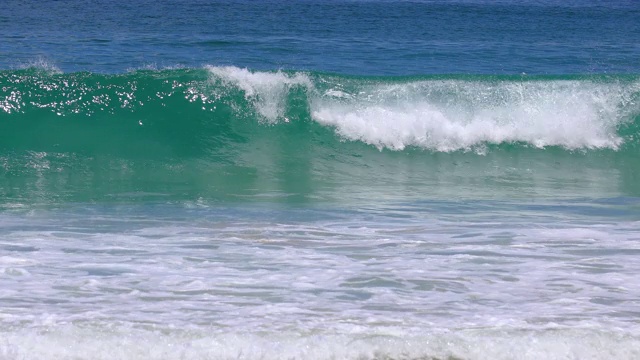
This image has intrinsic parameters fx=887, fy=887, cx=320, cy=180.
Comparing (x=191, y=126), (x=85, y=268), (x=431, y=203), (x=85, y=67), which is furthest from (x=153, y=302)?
(x=85, y=67)

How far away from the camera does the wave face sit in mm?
9203

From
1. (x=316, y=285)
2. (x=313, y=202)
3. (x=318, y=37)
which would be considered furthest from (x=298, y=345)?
(x=318, y=37)

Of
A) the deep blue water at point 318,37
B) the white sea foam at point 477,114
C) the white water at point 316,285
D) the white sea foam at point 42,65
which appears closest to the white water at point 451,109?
the white sea foam at point 477,114

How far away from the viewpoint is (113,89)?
10836 millimetres

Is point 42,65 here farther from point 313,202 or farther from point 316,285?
point 316,285

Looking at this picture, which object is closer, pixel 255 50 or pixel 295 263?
pixel 295 263

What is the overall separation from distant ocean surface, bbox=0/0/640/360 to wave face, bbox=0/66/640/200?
3cm

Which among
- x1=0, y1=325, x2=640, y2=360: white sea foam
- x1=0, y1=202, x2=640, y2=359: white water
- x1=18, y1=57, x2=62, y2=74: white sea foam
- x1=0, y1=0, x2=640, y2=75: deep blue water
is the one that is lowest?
x1=0, y1=325, x2=640, y2=360: white sea foam

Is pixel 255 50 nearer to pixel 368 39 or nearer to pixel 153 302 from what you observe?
pixel 368 39

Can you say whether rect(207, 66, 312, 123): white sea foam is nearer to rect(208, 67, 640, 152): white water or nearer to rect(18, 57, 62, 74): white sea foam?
rect(208, 67, 640, 152): white water

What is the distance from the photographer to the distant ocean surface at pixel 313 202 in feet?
12.6

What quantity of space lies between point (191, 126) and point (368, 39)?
9.24 meters

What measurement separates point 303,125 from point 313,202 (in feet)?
10.5

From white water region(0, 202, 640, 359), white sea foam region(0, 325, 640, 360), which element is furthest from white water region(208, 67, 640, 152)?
white sea foam region(0, 325, 640, 360)
